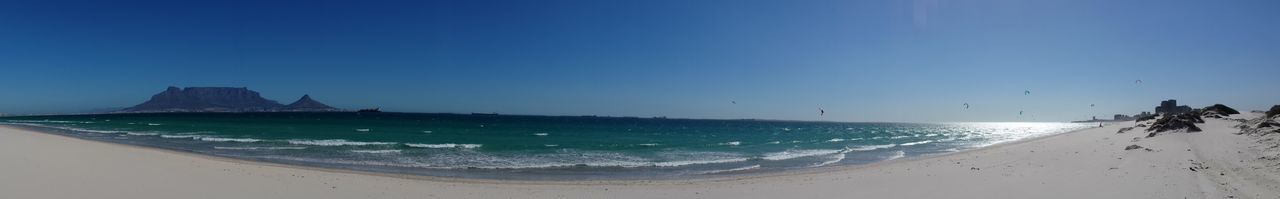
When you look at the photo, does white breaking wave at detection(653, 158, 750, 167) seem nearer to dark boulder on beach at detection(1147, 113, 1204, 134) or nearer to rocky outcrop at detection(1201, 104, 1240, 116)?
dark boulder on beach at detection(1147, 113, 1204, 134)

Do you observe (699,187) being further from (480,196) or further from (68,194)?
(68,194)

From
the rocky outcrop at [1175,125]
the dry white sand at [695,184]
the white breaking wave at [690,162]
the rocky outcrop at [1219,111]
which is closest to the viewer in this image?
the dry white sand at [695,184]

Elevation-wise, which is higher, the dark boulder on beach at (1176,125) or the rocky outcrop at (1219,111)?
the rocky outcrop at (1219,111)

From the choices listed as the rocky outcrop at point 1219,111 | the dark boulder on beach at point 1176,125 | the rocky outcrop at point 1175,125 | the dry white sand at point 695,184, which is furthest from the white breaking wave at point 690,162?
the rocky outcrop at point 1219,111

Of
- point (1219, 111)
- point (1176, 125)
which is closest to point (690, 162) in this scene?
A: point (1176, 125)

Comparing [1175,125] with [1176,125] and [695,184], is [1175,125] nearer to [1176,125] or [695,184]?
[1176,125]

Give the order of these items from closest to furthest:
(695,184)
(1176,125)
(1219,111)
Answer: (695,184)
(1176,125)
(1219,111)

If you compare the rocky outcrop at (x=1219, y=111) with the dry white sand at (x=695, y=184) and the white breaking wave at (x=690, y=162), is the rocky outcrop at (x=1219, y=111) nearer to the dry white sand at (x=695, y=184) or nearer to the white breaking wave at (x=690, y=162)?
the dry white sand at (x=695, y=184)

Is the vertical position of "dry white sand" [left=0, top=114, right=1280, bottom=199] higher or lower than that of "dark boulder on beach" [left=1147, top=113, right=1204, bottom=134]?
lower

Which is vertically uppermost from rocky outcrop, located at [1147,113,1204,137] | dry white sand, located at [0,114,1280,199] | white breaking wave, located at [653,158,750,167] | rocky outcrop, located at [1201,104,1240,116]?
rocky outcrop, located at [1201,104,1240,116]

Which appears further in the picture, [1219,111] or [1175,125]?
[1219,111]

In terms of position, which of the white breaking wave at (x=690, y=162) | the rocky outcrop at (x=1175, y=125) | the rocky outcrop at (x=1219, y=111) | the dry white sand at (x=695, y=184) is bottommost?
the white breaking wave at (x=690, y=162)

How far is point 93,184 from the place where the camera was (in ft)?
36.8

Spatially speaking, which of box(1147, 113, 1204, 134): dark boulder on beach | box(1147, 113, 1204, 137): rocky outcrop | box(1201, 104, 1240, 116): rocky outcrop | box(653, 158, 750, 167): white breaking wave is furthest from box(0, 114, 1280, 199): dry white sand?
box(1201, 104, 1240, 116): rocky outcrop
